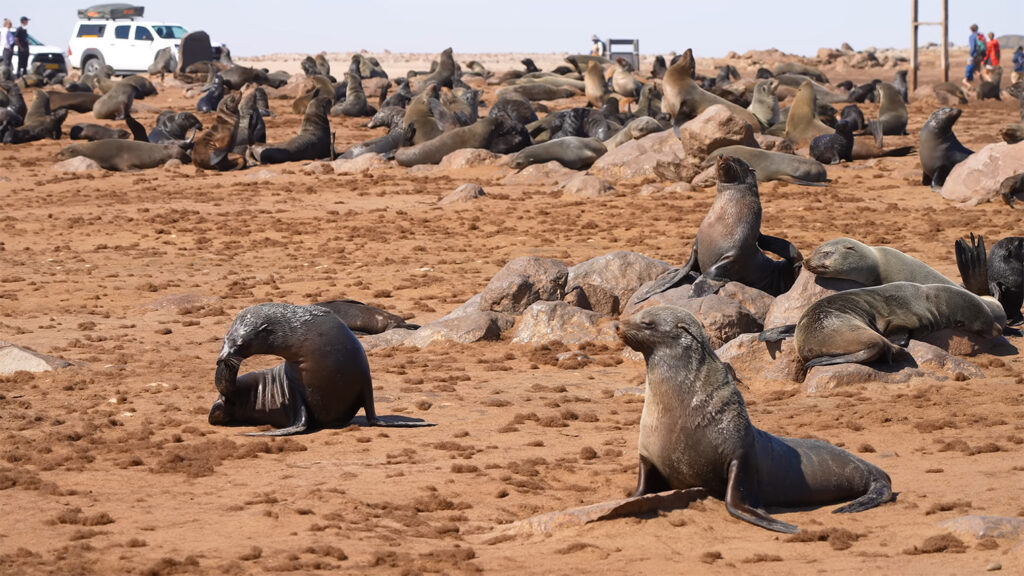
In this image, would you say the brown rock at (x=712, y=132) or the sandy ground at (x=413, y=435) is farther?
the brown rock at (x=712, y=132)

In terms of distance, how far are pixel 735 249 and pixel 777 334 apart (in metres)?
1.47

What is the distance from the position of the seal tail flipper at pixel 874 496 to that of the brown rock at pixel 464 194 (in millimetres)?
11199

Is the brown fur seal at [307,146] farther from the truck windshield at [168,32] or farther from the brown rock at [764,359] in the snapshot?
the truck windshield at [168,32]

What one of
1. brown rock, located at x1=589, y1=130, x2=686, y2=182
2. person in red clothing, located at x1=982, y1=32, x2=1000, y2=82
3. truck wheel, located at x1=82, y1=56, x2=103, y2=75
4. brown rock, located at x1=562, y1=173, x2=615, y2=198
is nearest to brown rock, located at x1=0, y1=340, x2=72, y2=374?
brown rock, located at x1=562, y1=173, x2=615, y2=198

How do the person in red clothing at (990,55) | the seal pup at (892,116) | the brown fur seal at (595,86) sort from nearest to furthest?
the seal pup at (892,116)
the brown fur seal at (595,86)
the person in red clothing at (990,55)

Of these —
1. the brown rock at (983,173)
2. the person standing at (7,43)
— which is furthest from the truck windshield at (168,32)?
the brown rock at (983,173)

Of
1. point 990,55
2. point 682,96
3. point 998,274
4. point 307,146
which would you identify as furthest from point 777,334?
point 990,55

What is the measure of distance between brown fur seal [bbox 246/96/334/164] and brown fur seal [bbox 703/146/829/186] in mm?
7183

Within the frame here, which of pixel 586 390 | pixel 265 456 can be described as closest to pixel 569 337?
pixel 586 390

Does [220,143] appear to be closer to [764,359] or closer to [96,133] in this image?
[96,133]

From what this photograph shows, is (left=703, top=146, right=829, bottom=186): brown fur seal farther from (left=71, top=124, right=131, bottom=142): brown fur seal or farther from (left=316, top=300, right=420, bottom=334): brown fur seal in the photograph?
(left=71, top=124, right=131, bottom=142): brown fur seal

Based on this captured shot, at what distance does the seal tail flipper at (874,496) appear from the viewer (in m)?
4.75

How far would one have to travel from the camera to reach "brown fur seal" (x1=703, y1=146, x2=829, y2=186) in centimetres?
1584

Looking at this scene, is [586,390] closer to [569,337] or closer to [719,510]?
[569,337]
